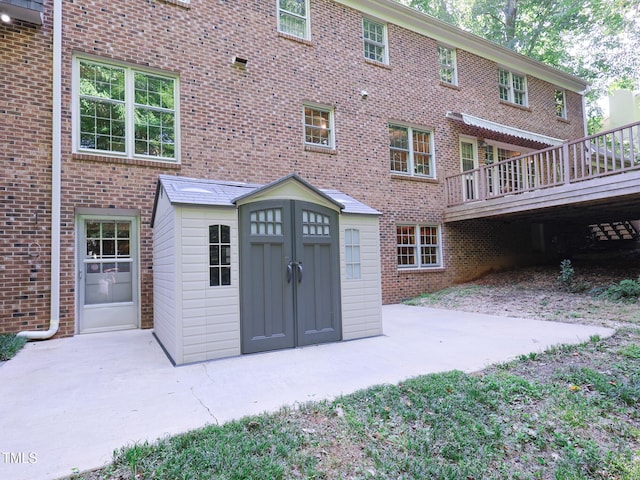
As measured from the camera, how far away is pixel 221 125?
778 centimetres

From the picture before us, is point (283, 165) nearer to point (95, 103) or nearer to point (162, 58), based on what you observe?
point (162, 58)

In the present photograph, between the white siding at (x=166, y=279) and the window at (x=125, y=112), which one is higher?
the window at (x=125, y=112)

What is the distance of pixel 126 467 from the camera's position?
7.14 ft

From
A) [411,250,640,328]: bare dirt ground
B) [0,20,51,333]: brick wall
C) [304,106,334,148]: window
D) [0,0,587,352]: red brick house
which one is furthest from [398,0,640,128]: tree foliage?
[0,20,51,333]: brick wall

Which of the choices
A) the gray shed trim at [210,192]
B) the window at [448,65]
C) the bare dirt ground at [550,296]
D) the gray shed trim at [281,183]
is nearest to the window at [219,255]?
the gray shed trim at [210,192]

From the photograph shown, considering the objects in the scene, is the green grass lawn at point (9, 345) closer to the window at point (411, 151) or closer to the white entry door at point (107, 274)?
the white entry door at point (107, 274)

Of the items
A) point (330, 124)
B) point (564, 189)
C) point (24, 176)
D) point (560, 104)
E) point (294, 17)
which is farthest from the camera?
point (560, 104)

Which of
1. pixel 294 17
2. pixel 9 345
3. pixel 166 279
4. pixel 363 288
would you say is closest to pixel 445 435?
pixel 363 288

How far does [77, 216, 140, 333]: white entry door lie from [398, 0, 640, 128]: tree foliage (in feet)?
62.0

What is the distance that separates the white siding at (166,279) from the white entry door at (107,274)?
3.98 ft

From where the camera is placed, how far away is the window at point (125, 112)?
6.67 metres

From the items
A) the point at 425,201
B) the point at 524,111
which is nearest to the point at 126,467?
the point at 425,201

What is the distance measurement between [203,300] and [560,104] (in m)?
17.0

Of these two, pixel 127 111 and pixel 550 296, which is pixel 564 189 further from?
pixel 127 111
